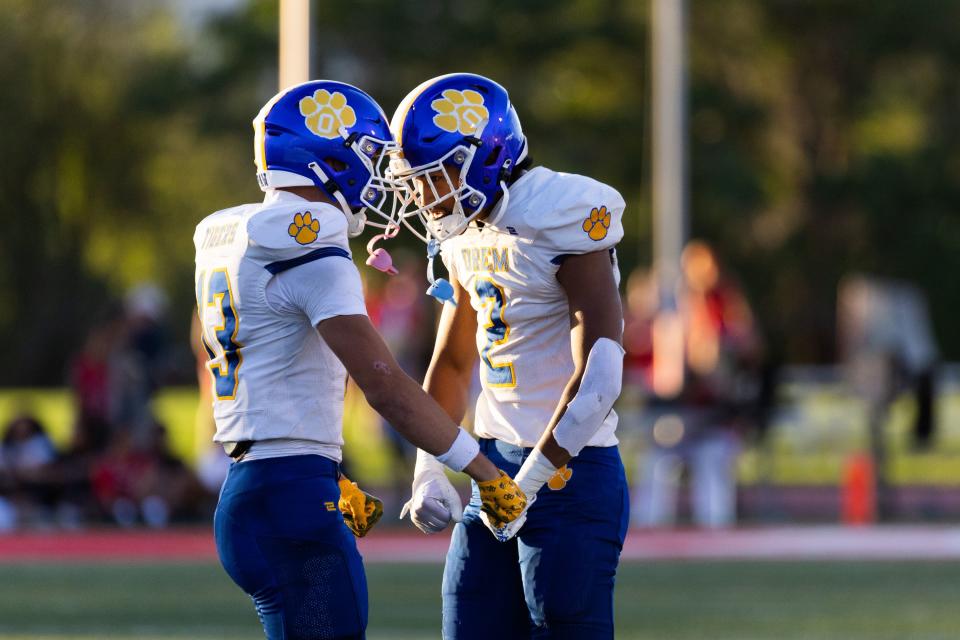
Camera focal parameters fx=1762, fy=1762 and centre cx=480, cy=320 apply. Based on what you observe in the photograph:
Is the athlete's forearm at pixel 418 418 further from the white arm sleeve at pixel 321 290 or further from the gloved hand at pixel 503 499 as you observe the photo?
the white arm sleeve at pixel 321 290

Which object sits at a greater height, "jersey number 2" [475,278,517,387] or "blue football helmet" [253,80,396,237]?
"blue football helmet" [253,80,396,237]

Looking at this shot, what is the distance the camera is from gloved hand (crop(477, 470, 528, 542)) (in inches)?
158

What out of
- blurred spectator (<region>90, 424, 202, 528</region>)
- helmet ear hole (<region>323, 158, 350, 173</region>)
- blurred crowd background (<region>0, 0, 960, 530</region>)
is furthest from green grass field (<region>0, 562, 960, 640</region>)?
helmet ear hole (<region>323, 158, 350, 173</region>)

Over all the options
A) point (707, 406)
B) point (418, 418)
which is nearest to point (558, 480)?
point (418, 418)

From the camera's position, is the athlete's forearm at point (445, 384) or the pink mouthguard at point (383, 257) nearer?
the pink mouthguard at point (383, 257)

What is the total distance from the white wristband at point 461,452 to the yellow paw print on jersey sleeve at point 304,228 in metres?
→ 0.56

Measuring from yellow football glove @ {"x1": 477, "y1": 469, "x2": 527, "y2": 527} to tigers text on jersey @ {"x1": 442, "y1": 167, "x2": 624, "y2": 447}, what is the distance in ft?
0.77

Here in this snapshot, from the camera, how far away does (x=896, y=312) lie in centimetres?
1355

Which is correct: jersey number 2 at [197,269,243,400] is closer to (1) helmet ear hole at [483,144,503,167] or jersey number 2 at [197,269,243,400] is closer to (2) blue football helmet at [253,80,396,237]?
(2) blue football helmet at [253,80,396,237]

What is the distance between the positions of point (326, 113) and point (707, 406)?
7.96 m

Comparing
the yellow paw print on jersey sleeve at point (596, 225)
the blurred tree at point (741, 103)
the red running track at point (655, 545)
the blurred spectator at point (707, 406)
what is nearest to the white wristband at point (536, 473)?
the yellow paw print on jersey sleeve at point (596, 225)

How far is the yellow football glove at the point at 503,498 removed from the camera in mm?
4004

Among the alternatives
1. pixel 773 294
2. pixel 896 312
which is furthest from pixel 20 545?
pixel 773 294

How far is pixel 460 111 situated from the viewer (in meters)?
4.13
